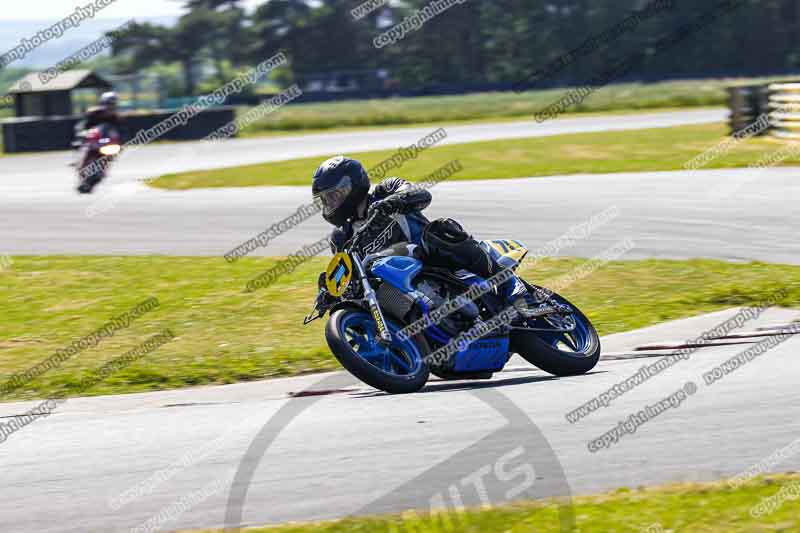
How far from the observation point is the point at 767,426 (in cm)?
634

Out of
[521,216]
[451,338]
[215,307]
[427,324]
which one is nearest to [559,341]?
[451,338]

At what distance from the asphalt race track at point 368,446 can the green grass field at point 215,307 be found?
1239 millimetres

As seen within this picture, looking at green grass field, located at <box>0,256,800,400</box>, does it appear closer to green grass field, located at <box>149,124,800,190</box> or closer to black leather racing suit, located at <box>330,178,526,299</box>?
black leather racing suit, located at <box>330,178,526,299</box>

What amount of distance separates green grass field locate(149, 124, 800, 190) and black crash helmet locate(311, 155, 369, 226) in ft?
53.0

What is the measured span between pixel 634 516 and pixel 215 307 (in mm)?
7835

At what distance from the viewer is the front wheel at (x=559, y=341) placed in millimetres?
8109

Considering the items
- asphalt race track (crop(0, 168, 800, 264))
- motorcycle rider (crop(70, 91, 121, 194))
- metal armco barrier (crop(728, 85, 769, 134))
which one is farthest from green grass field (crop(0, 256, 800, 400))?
metal armco barrier (crop(728, 85, 769, 134))

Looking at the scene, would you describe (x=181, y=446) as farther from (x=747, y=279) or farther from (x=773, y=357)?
Answer: (x=747, y=279)

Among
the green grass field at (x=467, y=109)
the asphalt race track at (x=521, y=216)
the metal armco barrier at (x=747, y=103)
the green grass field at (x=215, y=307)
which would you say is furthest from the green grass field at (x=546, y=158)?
the green grass field at (x=467, y=109)

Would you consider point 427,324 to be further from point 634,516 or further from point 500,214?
point 500,214

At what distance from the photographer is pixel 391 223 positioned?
7.97 m

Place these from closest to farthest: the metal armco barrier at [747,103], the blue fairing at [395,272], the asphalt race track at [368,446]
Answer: the asphalt race track at [368,446] → the blue fairing at [395,272] → the metal armco barrier at [747,103]

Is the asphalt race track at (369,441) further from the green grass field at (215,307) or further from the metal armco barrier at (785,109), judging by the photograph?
the metal armco barrier at (785,109)

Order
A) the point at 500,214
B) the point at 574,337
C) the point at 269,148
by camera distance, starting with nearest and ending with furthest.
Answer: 1. the point at 574,337
2. the point at 500,214
3. the point at 269,148
